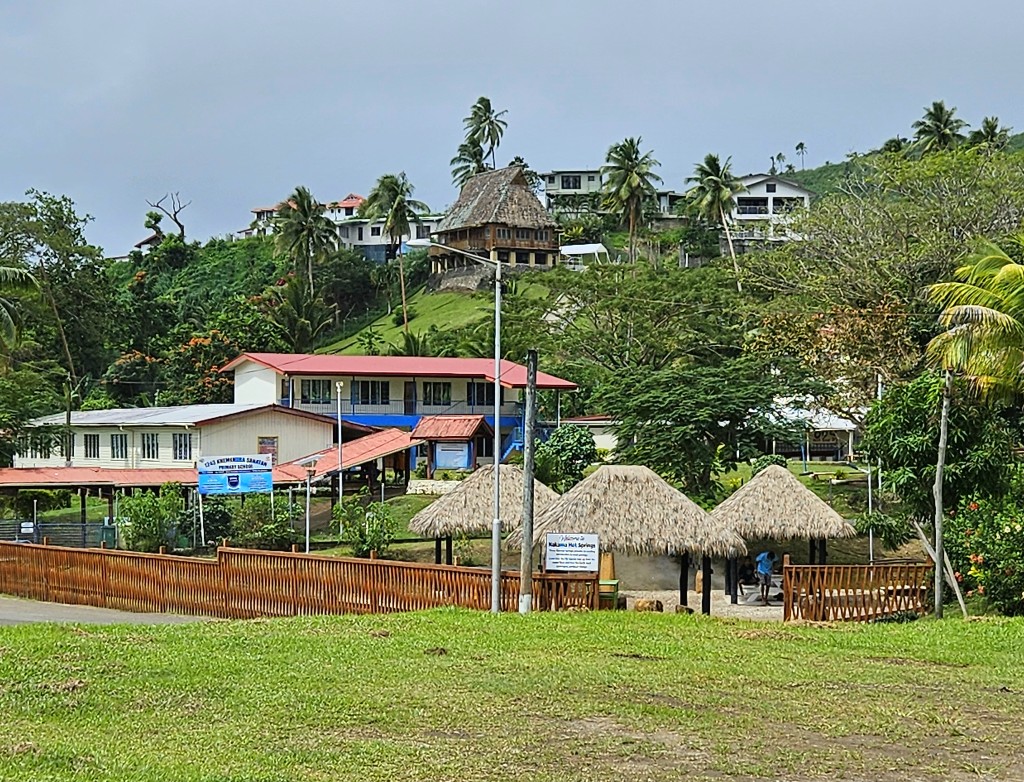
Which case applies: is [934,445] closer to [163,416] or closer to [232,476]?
[232,476]

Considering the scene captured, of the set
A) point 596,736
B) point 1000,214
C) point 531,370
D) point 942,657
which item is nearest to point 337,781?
point 596,736

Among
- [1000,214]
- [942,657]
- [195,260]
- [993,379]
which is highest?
[195,260]

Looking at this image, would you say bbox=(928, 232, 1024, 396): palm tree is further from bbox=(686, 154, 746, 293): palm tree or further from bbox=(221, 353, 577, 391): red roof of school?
bbox=(686, 154, 746, 293): palm tree

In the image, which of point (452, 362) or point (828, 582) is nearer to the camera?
point (828, 582)

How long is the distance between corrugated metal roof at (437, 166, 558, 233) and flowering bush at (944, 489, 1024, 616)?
7041 cm

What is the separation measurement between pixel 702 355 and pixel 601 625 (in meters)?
35.4

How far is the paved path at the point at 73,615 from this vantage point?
2548 centimetres

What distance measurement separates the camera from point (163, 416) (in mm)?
53250

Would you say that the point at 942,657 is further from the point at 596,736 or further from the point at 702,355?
the point at 702,355

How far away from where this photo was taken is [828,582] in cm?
2350

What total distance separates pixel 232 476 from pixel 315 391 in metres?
22.8

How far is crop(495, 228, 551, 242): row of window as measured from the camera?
3688 inches

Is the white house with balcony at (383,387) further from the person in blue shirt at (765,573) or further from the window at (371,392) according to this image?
the person in blue shirt at (765,573)

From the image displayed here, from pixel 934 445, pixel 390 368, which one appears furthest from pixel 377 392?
pixel 934 445
